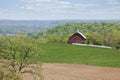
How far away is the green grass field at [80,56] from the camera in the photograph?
56.4m

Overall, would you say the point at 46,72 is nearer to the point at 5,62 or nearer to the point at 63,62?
the point at 63,62

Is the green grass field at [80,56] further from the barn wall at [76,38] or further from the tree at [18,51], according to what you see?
the barn wall at [76,38]

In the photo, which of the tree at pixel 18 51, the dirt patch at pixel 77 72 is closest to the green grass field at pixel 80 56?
the dirt patch at pixel 77 72

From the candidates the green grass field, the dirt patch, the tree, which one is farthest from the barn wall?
the tree

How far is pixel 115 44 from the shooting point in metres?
80.9

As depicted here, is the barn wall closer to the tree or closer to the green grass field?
the green grass field

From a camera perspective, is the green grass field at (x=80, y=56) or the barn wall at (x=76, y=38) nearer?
the green grass field at (x=80, y=56)

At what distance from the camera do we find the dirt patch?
140ft

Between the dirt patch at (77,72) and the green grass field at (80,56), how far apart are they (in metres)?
3.97

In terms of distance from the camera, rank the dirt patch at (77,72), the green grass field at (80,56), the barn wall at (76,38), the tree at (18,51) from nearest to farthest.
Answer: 1. the tree at (18,51)
2. the dirt patch at (77,72)
3. the green grass field at (80,56)
4. the barn wall at (76,38)

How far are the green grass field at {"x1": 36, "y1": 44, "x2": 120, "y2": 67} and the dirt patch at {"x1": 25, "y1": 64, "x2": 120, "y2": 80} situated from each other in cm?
397

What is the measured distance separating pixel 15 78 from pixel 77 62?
3745 centimetres

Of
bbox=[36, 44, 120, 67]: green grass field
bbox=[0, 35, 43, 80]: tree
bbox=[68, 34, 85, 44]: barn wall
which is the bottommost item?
bbox=[68, 34, 85, 44]: barn wall

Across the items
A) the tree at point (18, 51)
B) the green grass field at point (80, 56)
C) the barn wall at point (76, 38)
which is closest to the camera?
the tree at point (18, 51)
